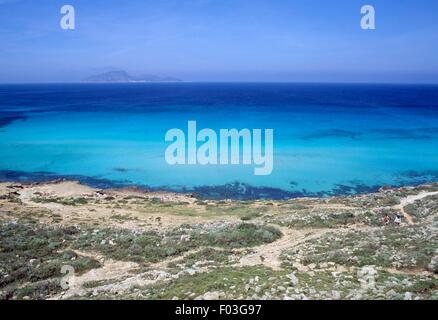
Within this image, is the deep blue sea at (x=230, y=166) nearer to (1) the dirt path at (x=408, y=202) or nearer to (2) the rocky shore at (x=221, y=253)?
(1) the dirt path at (x=408, y=202)

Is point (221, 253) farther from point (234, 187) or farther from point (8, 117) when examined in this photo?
Result: point (8, 117)

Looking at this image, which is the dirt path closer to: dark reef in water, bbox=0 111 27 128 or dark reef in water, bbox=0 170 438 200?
dark reef in water, bbox=0 170 438 200

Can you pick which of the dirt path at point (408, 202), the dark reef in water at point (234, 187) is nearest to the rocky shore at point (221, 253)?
the dirt path at point (408, 202)

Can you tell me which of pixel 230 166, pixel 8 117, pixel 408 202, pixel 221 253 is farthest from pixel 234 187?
pixel 8 117

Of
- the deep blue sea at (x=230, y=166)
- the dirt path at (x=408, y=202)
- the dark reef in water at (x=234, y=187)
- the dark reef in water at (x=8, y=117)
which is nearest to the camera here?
the dirt path at (x=408, y=202)

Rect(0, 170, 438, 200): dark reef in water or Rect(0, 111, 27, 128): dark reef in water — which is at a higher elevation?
Rect(0, 111, 27, 128): dark reef in water

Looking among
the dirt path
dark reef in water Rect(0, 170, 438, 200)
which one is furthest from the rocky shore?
dark reef in water Rect(0, 170, 438, 200)

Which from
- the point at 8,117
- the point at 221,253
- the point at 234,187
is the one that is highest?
the point at 8,117

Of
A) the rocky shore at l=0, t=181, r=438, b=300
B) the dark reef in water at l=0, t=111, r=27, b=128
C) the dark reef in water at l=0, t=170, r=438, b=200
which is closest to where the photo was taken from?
the rocky shore at l=0, t=181, r=438, b=300

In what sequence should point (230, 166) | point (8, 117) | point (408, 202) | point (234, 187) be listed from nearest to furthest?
point (408, 202) < point (234, 187) < point (230, 166) < point (8, 117)

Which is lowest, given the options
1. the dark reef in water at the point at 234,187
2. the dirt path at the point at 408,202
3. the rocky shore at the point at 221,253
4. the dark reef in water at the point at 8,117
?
the dark reef in water at the point at 234,187
